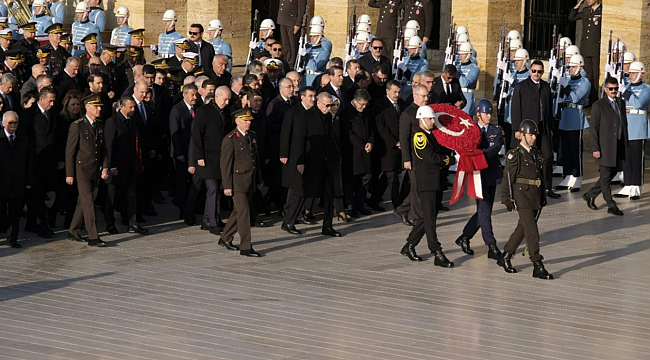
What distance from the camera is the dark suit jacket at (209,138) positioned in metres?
14.9

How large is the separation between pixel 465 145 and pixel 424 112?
0.51 m

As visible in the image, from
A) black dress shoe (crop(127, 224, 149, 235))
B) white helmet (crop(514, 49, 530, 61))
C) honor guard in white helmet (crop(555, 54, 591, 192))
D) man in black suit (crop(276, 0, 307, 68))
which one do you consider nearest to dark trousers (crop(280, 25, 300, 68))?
man in black suit (crop(276, 0, 307, 68))

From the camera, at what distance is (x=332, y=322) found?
35.6 feet

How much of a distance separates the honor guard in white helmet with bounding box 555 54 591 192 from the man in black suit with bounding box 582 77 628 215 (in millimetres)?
1307

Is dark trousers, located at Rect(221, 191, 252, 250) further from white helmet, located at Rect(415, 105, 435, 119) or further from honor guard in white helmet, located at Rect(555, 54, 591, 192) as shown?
honor guard in white helmet, located at Rect(555, 54, 591, 192)

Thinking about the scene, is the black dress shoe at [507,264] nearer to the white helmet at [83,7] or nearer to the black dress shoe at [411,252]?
the black dress shoe at [411,252]

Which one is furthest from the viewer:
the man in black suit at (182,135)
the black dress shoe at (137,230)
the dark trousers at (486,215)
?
the man in black suit at (182,135)

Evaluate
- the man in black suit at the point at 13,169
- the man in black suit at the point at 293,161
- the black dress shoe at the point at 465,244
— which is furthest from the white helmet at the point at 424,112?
the man in black suit at the point at 13,169

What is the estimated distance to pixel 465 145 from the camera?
13344 mm

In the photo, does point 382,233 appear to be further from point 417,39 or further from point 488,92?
point 488,92

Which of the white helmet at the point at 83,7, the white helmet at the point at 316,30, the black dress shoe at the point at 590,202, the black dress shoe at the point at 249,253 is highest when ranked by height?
the white helmet at the point at 83,7

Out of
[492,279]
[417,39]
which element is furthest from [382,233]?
[417,39]

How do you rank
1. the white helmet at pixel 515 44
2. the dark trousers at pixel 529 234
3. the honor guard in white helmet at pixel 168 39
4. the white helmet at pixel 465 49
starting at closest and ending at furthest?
the dark trousers at pixel 529 234
the white helmet at pixel 465 49
the white helmet at pixel 515 44
the honor guard in white helmet at pixel 168 39

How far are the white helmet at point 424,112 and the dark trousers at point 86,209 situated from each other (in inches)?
134
